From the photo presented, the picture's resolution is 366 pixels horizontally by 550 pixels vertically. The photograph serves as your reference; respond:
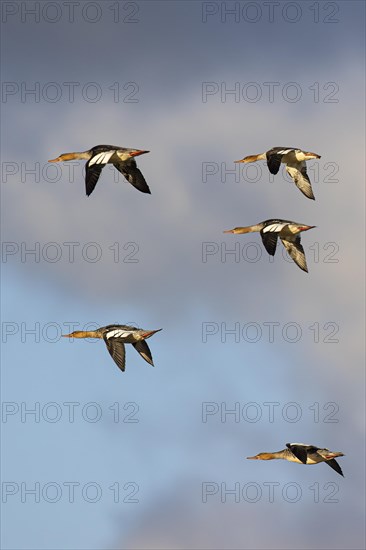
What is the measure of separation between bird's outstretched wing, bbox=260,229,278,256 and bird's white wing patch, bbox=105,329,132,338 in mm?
7073

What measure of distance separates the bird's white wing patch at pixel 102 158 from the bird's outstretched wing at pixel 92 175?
0.59ft

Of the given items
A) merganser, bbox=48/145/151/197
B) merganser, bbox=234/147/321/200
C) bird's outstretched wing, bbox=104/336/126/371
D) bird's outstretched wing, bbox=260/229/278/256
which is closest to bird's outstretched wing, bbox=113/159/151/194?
merganser, bbox=48/145/151/197

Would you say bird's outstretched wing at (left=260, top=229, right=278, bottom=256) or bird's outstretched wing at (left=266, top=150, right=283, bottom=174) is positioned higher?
bird's outstretched wing at (left=266, top=150, right=283, bottom=174)

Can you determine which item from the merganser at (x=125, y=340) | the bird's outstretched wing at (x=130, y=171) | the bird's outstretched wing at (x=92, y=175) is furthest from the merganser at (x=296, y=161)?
the merganser at (x=125, y=340)

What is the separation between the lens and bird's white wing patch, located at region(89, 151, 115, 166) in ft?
219

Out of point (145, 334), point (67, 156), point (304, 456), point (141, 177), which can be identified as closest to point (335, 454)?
point (304, 456)

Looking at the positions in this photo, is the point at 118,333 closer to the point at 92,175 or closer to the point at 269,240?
the point at 92,175

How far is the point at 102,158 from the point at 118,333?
6.81 meters

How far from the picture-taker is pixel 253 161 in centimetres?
7656

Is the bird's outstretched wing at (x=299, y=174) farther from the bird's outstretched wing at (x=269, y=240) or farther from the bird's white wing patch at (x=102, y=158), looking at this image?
the bird's white wing patch at (x=102, y=158)

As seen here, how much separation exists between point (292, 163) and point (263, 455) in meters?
12.9

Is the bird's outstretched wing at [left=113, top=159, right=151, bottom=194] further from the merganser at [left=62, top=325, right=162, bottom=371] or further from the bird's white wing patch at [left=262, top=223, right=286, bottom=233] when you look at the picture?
the bird's white wing patch at [left=262, top=223, right=286, bottom=233]

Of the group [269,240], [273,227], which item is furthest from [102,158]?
[273,227]

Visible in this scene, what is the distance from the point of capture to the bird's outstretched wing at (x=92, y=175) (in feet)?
212
